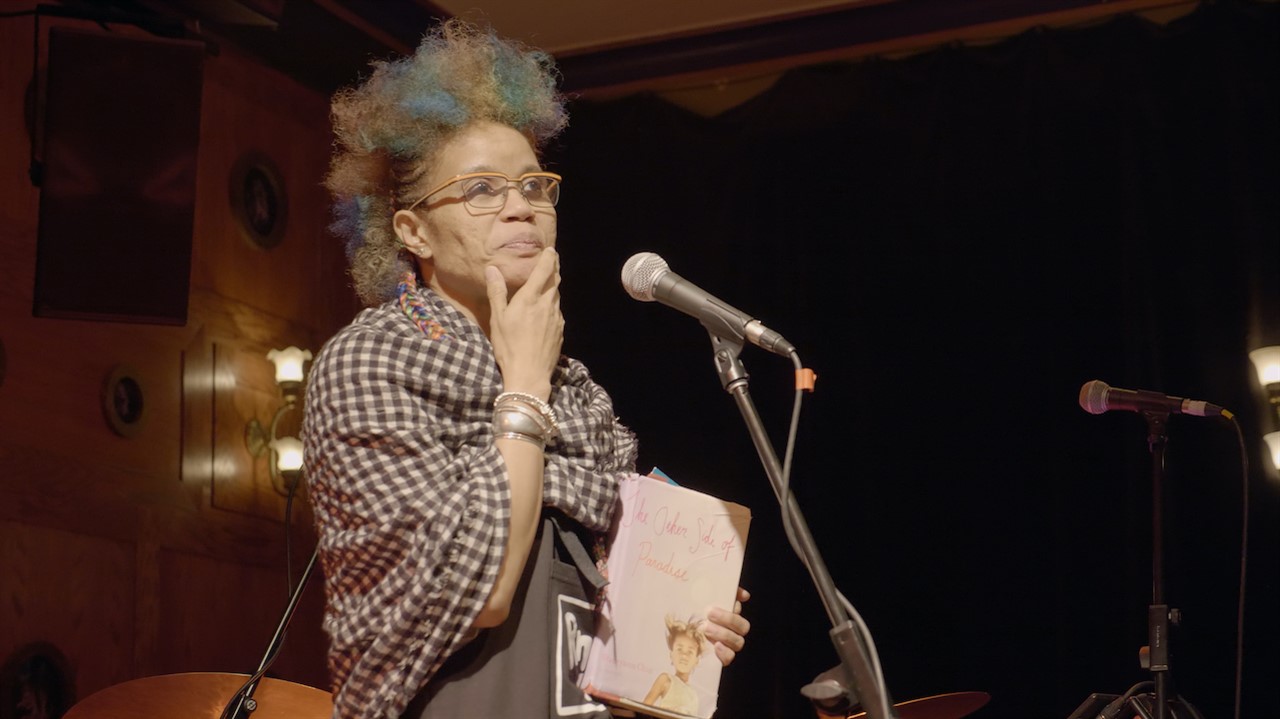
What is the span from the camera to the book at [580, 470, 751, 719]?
1674 millimetres

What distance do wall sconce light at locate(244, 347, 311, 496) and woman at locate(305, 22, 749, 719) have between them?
2611 mm

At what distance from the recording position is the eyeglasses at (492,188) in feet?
6.23

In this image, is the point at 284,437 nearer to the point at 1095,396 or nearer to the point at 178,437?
the point at 178,437

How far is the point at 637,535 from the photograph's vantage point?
175 centimetres

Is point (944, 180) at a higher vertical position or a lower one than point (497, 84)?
higher

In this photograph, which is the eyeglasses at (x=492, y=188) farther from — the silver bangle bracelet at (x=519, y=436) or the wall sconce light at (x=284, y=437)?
the wall sconce light at (x=284, y=437)

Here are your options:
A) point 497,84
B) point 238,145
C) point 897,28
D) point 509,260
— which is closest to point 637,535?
point 509,260

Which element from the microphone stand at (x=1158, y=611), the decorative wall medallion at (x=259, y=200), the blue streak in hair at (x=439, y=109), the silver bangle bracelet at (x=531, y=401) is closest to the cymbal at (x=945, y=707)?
the microphone stand at (x=1158, y=611)

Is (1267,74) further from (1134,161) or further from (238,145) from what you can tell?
(238,145)

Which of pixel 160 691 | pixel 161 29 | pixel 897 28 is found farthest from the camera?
pixel 897 28

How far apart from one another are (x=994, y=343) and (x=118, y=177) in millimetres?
2997

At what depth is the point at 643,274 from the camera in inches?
66.4

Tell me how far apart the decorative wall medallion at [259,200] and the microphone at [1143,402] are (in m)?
3.02

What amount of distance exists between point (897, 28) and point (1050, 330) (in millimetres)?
1379
